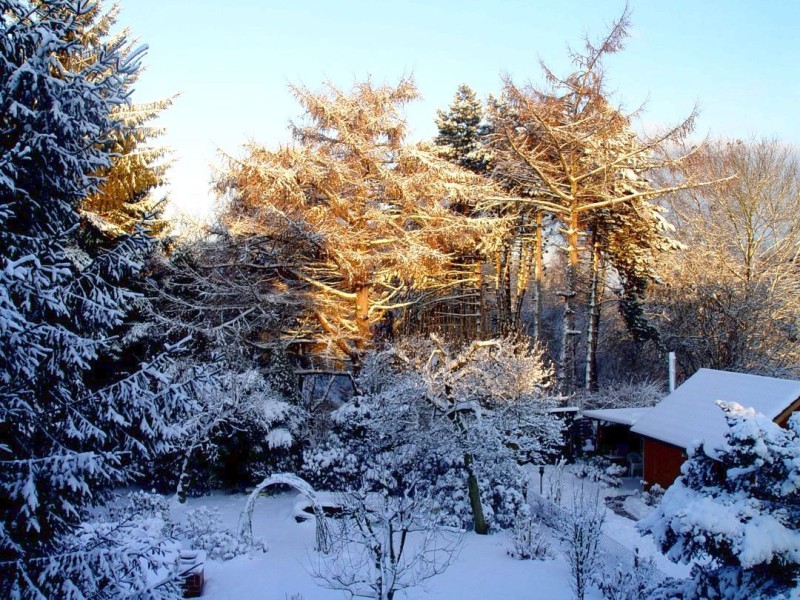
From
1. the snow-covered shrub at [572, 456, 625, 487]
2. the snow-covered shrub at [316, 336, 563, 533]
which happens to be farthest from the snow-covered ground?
the snow-covered shrub at [572, 456, 625, 487]

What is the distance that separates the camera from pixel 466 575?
10867 mm

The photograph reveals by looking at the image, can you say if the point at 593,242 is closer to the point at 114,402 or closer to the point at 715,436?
the point at 715,436

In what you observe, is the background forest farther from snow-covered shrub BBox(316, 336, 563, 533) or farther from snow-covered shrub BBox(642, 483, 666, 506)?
snow-covered shrub BBox(642, 483, 666, 506)

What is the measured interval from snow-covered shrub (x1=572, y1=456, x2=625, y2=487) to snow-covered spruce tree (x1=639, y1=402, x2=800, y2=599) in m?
11.8

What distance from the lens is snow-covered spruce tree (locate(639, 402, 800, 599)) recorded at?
5.61 m

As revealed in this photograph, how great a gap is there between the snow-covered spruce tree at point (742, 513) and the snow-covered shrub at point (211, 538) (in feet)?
26.9

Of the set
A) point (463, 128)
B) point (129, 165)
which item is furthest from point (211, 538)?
point (463, 128)

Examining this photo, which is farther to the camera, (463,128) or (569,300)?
(463,128)

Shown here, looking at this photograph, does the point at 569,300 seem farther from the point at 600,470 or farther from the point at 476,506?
the point at 476,506

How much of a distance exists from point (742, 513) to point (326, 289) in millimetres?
13594

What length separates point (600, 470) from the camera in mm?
18766

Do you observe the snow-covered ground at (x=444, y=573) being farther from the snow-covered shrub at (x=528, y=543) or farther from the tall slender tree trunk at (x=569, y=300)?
the tall slender tree trunk at (x=569, y=300)

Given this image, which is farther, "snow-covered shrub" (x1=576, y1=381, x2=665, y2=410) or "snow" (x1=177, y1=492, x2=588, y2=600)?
"snow-covered shrub" (x1=576, y1=381, x2=665, y2=410)

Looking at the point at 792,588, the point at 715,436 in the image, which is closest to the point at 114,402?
the point at 792,588
